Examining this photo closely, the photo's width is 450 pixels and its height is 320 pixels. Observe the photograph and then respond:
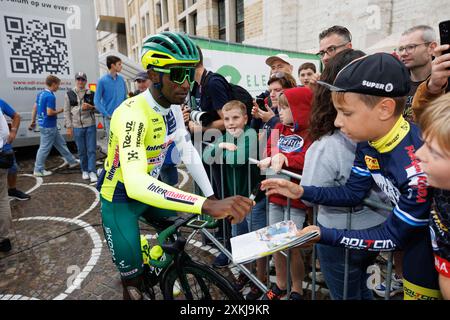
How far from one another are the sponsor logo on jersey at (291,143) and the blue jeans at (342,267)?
835mm

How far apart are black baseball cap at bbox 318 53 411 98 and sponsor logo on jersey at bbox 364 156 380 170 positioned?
33cm

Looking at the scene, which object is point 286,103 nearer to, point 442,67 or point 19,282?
point 442,67

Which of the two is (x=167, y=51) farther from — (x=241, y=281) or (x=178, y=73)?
(x=241, y=281)

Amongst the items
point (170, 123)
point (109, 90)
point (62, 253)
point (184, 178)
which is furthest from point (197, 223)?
point (109, 90)

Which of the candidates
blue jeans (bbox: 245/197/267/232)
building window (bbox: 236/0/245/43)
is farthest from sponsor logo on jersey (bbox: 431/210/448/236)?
building window (bbox: 236/0/245/43)

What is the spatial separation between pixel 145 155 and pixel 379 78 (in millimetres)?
1281

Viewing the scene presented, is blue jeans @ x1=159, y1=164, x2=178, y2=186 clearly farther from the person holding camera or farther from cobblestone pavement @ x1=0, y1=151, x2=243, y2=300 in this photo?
the person holding camera

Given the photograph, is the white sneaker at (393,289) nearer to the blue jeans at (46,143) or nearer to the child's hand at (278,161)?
the child's hand at (278,161)

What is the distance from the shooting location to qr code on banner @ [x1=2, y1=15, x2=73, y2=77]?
688 cm

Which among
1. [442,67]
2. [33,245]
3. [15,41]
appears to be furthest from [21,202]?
[442,67]

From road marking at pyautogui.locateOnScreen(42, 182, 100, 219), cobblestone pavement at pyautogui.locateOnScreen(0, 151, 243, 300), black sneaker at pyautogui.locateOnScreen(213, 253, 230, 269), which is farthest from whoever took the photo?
road marking at pyautogui.locateOnScreen(42, 182, 100, 219)

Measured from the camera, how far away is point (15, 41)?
691 cm

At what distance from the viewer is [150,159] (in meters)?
2.06

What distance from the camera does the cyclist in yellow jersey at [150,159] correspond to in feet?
4.91
